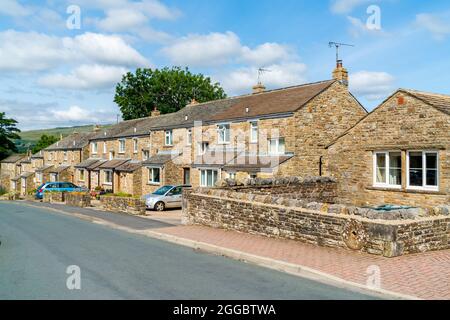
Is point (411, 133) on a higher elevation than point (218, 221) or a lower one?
higher

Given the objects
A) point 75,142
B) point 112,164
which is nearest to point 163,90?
point 75,142

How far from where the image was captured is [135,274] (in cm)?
857

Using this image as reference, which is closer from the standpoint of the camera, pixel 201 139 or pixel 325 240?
pixel 325 240

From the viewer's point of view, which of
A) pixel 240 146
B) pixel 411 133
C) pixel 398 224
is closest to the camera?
pixel 398 224

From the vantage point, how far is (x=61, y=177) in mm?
52812

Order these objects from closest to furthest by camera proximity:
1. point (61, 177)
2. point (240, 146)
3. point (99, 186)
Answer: point (240, 146) < point (99, 186) < point (61, 177)

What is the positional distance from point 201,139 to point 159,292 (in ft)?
80.7

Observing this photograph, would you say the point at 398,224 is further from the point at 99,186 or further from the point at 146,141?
the point at 99,186

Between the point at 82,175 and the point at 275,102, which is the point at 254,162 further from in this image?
the point at 82,175

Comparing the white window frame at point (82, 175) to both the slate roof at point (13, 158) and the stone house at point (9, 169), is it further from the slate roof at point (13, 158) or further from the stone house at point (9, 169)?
the slate roof at point (13, 158)

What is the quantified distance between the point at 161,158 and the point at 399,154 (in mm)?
21106

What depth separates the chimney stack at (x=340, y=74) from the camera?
26.7 metres

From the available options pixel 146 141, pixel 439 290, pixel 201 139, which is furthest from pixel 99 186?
pixel 439 290
